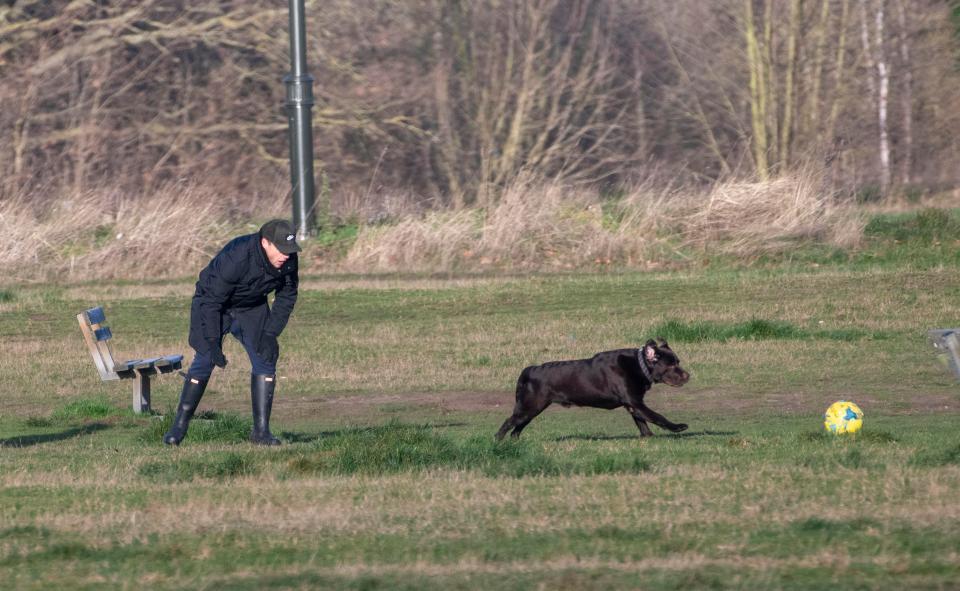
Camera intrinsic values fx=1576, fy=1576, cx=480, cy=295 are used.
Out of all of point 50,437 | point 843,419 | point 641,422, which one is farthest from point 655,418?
point 50,437

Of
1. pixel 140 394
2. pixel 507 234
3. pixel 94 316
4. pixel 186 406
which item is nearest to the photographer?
pixel 186 406

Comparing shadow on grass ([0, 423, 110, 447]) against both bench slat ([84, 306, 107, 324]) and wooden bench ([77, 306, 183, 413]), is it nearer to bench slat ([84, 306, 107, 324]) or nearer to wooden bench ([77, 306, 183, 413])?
wooden bench ([77, 306, 183, 413])

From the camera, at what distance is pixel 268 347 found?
11.2 meters

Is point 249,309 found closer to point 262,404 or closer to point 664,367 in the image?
point 262,404

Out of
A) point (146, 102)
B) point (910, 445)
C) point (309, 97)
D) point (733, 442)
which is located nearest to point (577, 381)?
point (733, 442)

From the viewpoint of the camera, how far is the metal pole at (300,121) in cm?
2717

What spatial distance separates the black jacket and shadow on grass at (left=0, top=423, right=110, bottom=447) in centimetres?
198

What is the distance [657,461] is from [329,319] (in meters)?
12.5

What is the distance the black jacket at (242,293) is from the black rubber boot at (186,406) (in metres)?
0.29

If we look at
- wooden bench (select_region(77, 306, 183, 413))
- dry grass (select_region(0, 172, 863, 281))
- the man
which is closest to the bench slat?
wooden bench (select_region(77, 306, 183, 413))

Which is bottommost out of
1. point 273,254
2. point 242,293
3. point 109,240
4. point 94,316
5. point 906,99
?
point 94,316

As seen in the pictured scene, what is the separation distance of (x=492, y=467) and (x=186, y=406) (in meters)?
2.99

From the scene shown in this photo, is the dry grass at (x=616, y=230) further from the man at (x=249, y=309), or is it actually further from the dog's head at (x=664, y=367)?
the man at (x=249, y=309)

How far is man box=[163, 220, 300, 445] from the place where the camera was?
1082 centimetres
